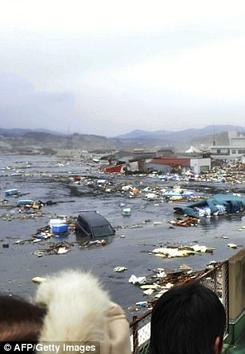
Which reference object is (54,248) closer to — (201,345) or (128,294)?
(128,294)

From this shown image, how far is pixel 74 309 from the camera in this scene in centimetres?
144

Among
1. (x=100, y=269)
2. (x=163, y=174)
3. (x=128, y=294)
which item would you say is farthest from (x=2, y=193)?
(x=128, y=294)

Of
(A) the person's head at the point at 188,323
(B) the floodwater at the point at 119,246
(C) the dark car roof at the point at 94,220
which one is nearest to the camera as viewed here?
(A) the person's head at the point at 188,323

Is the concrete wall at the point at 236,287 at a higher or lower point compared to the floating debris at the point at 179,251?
higher

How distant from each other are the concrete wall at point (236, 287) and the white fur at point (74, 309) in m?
4.18

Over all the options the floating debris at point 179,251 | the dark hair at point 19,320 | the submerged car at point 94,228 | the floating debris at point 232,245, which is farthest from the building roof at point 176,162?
the dark hair at point 19,320

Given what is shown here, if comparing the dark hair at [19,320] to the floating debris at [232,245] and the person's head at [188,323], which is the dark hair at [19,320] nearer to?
the person's head at [188,323]

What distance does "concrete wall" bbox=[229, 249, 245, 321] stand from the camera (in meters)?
5.44

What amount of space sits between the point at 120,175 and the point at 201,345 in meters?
46.8

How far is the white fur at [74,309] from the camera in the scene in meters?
1.43

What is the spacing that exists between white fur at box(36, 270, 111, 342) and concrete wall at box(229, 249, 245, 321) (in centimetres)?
418

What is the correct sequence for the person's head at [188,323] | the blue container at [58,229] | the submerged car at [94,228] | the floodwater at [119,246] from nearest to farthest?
1. the person's head at [188,323]
2. the floodwater at [119,246]
3. the submerged car at [94,228]
4. the blue container at [58,229]

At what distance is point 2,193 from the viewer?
3572cm

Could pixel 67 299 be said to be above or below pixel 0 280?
above
